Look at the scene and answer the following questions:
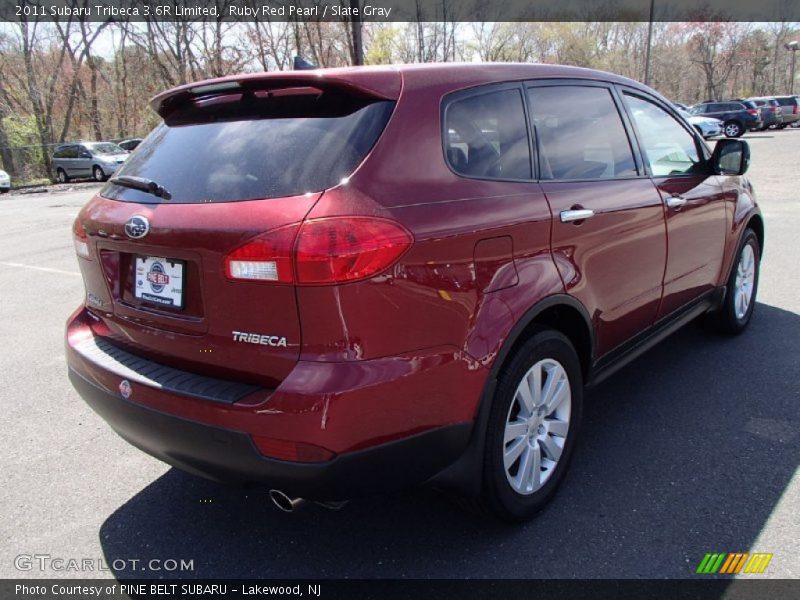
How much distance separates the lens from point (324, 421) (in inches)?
75.1

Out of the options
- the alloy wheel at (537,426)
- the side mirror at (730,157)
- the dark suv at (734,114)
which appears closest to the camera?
the alloy wheel at (537,426)

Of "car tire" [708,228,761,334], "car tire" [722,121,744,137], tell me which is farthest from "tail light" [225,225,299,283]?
"car tire" [722,121,744,137]

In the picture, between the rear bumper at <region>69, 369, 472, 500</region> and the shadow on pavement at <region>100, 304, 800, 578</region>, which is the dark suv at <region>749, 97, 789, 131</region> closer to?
the shadow on pavement at <region>100, 304, 800, 578</region>

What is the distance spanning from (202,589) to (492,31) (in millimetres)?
52528

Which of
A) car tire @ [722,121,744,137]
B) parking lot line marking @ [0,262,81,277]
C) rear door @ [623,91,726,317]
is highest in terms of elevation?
rear door @ [623,91,726,317]

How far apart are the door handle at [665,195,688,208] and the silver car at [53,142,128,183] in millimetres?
25841

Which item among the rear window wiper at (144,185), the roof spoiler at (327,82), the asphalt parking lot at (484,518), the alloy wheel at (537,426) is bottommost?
the asphalt parking lot at (484,518)

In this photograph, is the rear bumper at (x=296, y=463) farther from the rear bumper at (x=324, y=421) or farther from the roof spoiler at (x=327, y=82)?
the roof spoiler at (x=327, y=82)

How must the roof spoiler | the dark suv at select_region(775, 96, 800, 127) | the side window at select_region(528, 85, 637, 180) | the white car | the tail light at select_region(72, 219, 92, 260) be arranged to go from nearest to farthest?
the roof spoiler, the tail light at select_region(72, 219, 92, 260), the side window at select_region(528, 85, 637, 180), the white car, the dark suv at select_region(775, 96, 800, 127)

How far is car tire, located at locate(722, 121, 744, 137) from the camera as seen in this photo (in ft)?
107

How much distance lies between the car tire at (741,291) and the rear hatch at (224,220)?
11.0 feet

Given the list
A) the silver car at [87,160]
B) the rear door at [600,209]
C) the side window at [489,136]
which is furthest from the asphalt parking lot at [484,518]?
the silver car at [87,160]

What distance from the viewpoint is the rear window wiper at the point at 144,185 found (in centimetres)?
233

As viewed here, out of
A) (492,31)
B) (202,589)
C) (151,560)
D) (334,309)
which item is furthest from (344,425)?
(492,31)
